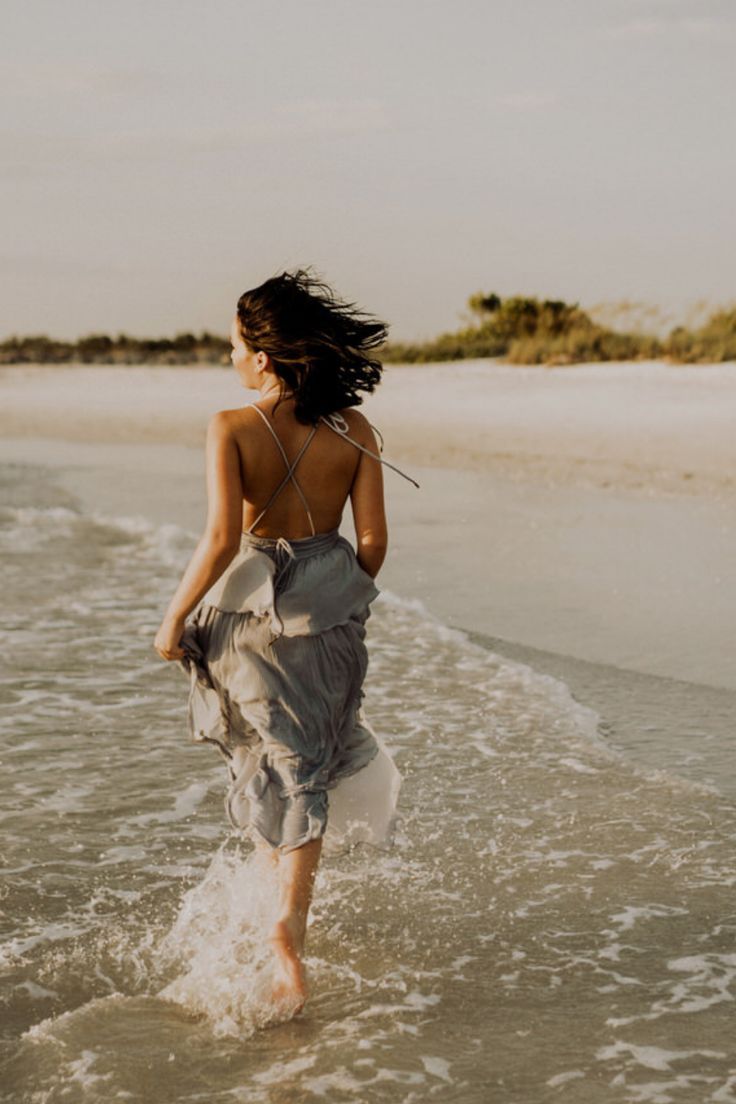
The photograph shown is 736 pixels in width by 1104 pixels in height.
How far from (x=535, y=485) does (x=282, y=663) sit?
12014mm

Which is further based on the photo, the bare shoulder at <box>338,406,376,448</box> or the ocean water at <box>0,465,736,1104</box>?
the bare shoulder at <box>338,406,376,448</box>

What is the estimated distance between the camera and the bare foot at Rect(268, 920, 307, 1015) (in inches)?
150

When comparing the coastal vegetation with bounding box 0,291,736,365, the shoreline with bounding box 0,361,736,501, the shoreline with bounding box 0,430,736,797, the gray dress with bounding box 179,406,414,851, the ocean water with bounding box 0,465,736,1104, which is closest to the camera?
the ocean water with bounding box 0,465,736,1104

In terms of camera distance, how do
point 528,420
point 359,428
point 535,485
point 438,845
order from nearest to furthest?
point 359,428 < point 438,845 < point 535,485 < point 528,420

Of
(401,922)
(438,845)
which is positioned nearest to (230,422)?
(401,922)

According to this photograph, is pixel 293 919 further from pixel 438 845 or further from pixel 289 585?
pixel 438 845

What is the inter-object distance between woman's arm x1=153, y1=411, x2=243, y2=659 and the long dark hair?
22 cm

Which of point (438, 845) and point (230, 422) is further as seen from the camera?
point (438, 845)

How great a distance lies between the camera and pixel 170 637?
12.2 ft

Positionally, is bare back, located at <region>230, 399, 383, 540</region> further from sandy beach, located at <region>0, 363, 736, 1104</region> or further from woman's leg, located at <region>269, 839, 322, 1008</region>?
sandy beach, located at <region>0, 363, 736, 1104</region>

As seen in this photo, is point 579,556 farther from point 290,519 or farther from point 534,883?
point 290,519

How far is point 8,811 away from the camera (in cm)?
544

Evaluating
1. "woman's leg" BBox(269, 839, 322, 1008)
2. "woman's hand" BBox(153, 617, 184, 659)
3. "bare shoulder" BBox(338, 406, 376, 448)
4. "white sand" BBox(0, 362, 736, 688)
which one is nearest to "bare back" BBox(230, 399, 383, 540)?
"bare shoulder" BBox(338, 406, 376, 448)

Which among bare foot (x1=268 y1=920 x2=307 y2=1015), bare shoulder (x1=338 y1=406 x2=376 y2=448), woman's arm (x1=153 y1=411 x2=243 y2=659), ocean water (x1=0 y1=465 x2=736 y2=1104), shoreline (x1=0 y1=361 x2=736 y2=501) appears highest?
bare shoulder (x1=338 y1=406 x2=376 y2=448)
